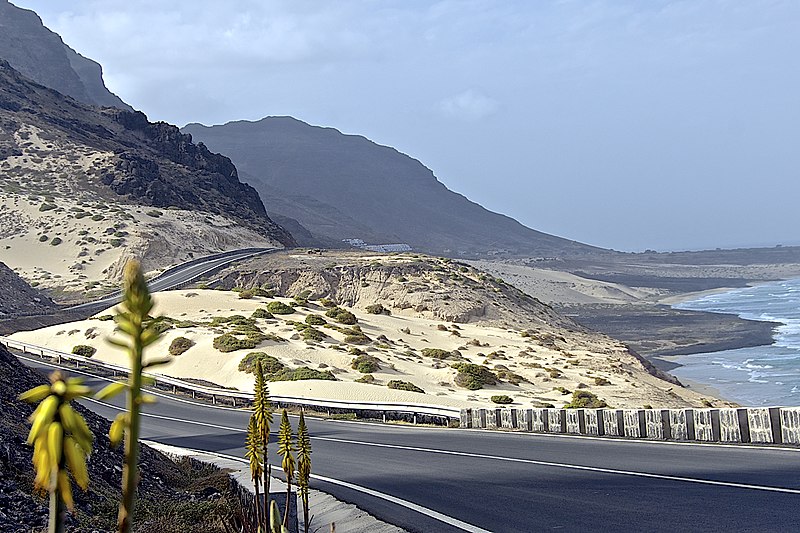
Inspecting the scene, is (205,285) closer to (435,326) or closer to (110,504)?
(435,326)

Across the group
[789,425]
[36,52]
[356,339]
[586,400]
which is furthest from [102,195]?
[36,52]

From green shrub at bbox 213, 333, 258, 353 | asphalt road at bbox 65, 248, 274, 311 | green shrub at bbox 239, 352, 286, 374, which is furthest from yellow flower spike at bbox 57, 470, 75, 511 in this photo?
asphalt road at bbox 65, 248, 274, 311

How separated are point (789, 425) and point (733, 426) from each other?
41.7 inches

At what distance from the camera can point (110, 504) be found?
28.2 ft

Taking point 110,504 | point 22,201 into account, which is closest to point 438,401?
point 110,504

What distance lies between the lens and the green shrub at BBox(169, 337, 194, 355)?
131 feet

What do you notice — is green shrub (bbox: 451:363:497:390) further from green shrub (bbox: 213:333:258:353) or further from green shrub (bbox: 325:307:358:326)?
green shrub (bbox: 325:307:358:326)

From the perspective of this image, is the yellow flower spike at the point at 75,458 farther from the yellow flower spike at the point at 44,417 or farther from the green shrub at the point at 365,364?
the green shrub at the point at 365,364

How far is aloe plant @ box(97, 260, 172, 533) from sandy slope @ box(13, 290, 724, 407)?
28.0m

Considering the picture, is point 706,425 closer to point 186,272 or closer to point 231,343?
point 231,343

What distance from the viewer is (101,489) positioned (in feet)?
30.5

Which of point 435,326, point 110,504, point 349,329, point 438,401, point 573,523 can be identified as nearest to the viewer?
point 110,504

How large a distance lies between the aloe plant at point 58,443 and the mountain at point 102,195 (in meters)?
69.0

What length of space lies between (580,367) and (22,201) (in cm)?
6133
